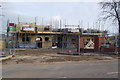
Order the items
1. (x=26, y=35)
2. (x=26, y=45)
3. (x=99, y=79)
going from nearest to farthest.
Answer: (x=99, y=79), (x=26, y=45), (x=26, y=35)

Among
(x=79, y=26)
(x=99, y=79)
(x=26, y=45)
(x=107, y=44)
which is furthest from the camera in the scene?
(x=79, y=26)

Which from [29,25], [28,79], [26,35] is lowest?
[28,79]

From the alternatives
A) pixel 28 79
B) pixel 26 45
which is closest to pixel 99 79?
pixel 28 79

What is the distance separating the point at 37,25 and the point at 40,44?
602 cm

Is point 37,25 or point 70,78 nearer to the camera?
point 70,78

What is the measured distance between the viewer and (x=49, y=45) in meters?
44.1

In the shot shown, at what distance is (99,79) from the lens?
295 inches

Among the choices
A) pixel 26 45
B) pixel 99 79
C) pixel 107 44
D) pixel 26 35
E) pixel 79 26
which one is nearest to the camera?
pixel 99 79

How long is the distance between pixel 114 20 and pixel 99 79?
18703mm

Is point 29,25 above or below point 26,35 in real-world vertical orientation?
above

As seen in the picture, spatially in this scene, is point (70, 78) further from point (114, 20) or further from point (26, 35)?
point (26, 35)

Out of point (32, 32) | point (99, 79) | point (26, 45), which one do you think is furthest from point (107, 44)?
point (32, 32)

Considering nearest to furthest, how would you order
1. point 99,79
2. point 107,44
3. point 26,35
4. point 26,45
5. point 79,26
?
point 99,79 < point 107,44 < point 26,45 < point 26,35 < point 79,26

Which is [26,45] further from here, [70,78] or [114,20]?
[70,78]
